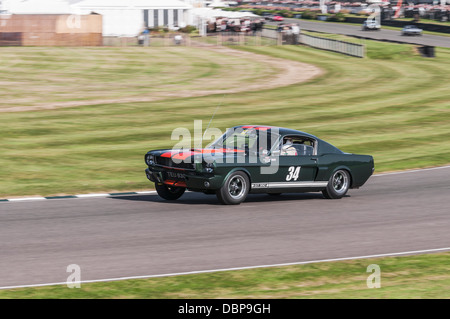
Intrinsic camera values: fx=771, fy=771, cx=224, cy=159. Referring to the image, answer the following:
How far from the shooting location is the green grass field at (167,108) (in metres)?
18.8

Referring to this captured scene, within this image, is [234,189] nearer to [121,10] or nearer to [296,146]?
[296,146]

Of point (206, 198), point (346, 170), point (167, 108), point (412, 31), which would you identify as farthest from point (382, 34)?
point (206, 198)

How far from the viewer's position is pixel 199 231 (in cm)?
1155

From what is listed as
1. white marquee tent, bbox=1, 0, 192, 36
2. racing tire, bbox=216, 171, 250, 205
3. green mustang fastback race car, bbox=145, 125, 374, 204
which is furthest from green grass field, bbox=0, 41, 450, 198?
white marquee tent, bbox=1, 0, 192, 36

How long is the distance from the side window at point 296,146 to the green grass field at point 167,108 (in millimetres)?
3495

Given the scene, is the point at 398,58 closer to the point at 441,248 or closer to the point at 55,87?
the point at 55,87

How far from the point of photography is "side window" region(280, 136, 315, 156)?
1424 cm

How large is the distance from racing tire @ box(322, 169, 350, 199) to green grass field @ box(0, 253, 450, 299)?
16.1ft

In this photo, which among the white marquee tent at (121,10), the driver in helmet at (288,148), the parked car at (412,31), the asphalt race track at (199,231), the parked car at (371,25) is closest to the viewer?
the asphalt race track at (199,231)

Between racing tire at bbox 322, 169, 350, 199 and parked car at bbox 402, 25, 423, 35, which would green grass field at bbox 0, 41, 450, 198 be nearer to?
racing tire at bbox 322, 169, 350, 199

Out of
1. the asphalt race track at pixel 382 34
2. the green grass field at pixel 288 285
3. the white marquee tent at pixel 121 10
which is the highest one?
the white marquee tent at pixel 121 10

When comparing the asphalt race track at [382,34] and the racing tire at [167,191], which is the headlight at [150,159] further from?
the asphalt race track at [382,34]

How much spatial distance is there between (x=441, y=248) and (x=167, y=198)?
5501 millimetres

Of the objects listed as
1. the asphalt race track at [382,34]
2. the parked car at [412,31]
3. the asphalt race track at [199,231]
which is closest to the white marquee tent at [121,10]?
the asphalt race track at [382,34]
